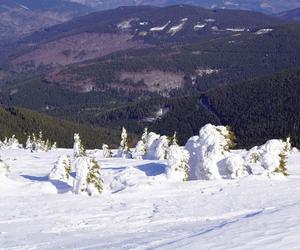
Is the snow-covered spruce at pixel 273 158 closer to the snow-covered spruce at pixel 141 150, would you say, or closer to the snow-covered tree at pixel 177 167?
the snow-covered tree at pixel 177 167

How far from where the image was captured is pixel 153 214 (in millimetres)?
31016

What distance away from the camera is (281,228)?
71.1 ft

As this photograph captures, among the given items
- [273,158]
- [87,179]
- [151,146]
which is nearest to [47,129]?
[151,146]

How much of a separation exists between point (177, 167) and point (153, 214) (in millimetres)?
10635

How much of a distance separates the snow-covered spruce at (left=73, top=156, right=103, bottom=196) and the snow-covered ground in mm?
717

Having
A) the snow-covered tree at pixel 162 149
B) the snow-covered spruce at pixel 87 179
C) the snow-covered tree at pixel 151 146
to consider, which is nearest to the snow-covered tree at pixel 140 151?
the snow-covered tree at pixel 151 146

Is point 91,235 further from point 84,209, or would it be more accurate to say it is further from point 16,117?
point 16,117

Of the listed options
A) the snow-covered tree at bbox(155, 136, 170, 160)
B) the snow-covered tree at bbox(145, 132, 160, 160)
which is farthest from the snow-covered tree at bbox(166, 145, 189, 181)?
the snow-covered tree at bbox(145, 132, 160, 160)

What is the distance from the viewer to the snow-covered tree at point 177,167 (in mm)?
41500

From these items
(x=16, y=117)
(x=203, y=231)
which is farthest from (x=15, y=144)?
(x=203, y=231)

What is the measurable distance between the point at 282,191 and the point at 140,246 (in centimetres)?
1400

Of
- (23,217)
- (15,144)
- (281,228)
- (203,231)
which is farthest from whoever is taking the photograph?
(15,144)

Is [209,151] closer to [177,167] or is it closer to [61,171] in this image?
[177,167]

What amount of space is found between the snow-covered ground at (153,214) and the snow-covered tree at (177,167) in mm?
509
